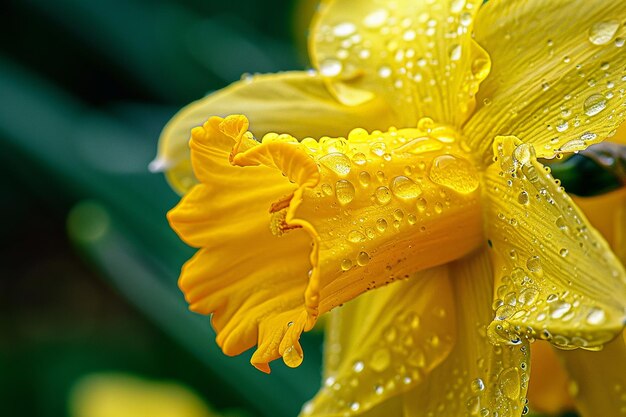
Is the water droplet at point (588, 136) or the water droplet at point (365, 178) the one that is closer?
the water droplet at point (588, 136)

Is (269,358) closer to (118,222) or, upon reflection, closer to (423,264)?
(423,264)

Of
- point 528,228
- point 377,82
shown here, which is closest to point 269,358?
point 528,228

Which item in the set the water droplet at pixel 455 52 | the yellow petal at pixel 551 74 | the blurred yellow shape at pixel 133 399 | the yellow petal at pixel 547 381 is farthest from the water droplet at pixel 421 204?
the blurred yellow shape at pixel 133 399

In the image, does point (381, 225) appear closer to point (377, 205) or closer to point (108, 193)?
point (377, 205)

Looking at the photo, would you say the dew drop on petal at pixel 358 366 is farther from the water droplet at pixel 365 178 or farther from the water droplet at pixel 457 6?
the water droplet at pixel 457 6

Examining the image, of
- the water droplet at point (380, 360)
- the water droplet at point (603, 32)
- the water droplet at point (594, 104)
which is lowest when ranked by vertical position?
the water droplet at point (380, 360)

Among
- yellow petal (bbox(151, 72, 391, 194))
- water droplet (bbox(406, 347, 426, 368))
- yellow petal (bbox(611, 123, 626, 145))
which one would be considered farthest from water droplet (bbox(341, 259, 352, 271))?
yellow petal (bbox(611, 123, 626, 145))

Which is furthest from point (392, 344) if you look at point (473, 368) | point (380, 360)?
point (473, 368)
